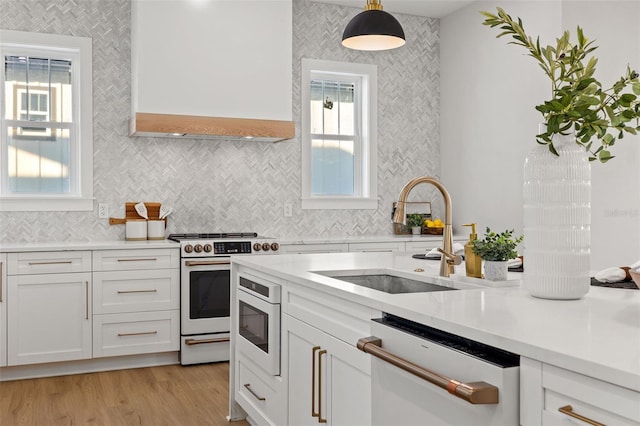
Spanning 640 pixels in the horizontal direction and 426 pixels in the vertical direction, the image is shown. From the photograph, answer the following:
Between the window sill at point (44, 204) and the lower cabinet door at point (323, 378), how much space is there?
277 centimetres

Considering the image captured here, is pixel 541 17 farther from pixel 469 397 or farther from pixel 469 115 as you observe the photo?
pixel 469 397

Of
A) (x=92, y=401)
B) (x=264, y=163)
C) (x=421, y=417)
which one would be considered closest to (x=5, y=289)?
(x=92, y=401)

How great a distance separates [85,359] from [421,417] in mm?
3407

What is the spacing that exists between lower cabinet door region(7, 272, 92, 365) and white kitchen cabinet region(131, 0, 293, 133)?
1363 millimetres

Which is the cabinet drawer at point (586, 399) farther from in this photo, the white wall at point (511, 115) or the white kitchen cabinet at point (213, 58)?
the white kitchen cabinet at point (213, 58)

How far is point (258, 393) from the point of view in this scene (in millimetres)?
2902

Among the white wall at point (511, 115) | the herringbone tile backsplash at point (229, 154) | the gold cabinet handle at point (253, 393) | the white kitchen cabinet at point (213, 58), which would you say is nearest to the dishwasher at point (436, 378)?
the gold cabinet handle at point (253, 393)

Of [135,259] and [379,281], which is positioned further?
[135,259]

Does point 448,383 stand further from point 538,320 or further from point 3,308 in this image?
point 3,308

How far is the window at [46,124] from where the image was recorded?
4613 millimetres

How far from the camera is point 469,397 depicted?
1227mm

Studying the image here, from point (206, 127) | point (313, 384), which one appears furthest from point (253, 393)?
point (206, 127)

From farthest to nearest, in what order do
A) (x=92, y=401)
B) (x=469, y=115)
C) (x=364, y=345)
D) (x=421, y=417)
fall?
(x=469, y=115)
(x=92, y=401)
(x=364, y=345)
(x=421, y=417)

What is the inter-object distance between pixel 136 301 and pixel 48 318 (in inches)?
22.9
